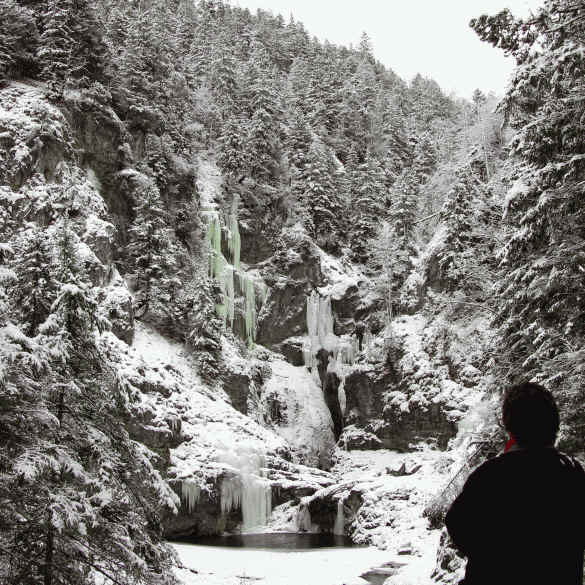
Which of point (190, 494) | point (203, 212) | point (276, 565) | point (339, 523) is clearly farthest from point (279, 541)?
point (203, 212)

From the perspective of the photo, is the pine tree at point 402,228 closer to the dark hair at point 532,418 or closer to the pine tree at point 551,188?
the pine tree at point 551,188

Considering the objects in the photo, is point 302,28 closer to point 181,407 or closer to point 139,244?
point 139,244

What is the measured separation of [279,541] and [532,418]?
2257 centimetres

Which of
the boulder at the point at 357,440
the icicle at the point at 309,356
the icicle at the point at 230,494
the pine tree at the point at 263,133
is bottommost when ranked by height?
the icicle at the point at 230,494

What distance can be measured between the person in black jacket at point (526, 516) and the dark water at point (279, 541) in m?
20.2

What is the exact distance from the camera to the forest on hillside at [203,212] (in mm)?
7191

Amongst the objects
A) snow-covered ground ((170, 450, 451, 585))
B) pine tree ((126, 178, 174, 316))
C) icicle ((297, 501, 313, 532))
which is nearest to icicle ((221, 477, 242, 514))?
snow-covered ground ((170, 450, 451, 585))

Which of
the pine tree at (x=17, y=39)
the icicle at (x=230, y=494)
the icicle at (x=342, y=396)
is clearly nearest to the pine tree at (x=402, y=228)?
the icicle at (x=342, y=396)

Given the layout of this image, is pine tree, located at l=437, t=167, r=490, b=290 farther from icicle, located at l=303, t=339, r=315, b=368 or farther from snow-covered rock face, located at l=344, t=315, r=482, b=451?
icicle, located at l=303, t=339, r=315, b=368

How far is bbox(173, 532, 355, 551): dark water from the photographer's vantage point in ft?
71.4

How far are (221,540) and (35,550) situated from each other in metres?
18.2

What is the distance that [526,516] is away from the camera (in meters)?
2.37

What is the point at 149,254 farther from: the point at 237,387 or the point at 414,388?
the point at 414,388

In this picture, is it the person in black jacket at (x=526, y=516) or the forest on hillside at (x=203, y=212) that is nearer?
the person in black jacket at (x=526, y=516)
